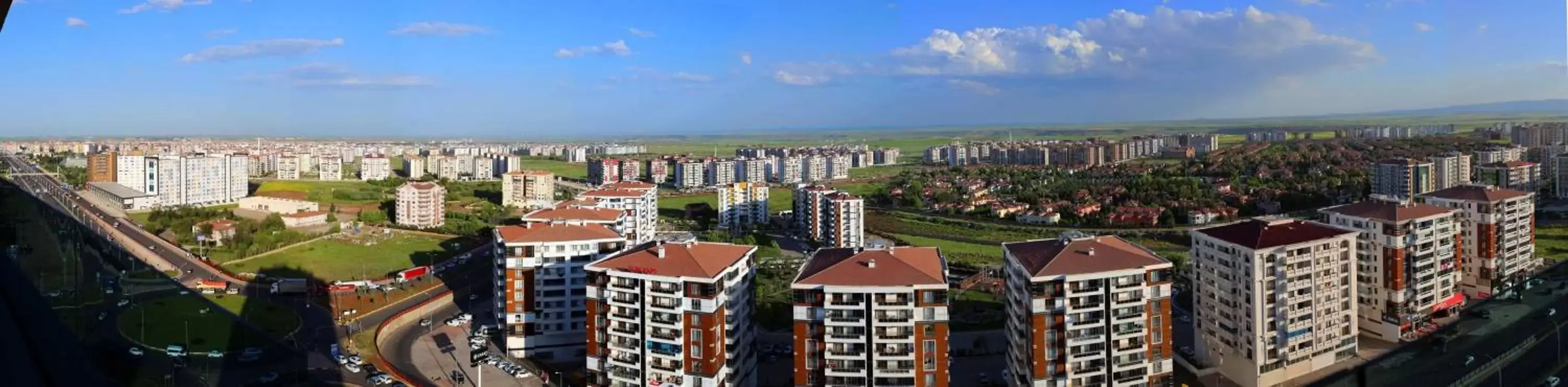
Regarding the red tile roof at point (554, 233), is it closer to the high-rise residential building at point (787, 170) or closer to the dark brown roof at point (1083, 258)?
the dark brown roof at point (1083, 258)

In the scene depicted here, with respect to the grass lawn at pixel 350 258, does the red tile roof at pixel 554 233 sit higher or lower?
higher

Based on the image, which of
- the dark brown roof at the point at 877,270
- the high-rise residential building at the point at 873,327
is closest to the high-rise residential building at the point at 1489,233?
the dark brown roof at the point at 877,270

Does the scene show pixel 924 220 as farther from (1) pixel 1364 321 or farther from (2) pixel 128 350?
(2) pixel 128 350

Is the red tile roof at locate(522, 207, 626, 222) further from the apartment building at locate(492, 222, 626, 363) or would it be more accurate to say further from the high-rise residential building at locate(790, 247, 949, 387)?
the high-rise residential building at locate(790, 247, 949, 387)

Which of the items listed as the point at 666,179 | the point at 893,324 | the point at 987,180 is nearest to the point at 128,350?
the point at 893,324

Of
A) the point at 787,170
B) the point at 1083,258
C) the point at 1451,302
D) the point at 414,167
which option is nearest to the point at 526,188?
the point at 414,167

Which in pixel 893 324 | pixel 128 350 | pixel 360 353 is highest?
pixel 128 350

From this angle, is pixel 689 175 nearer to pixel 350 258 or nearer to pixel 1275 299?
pixel 350 258
